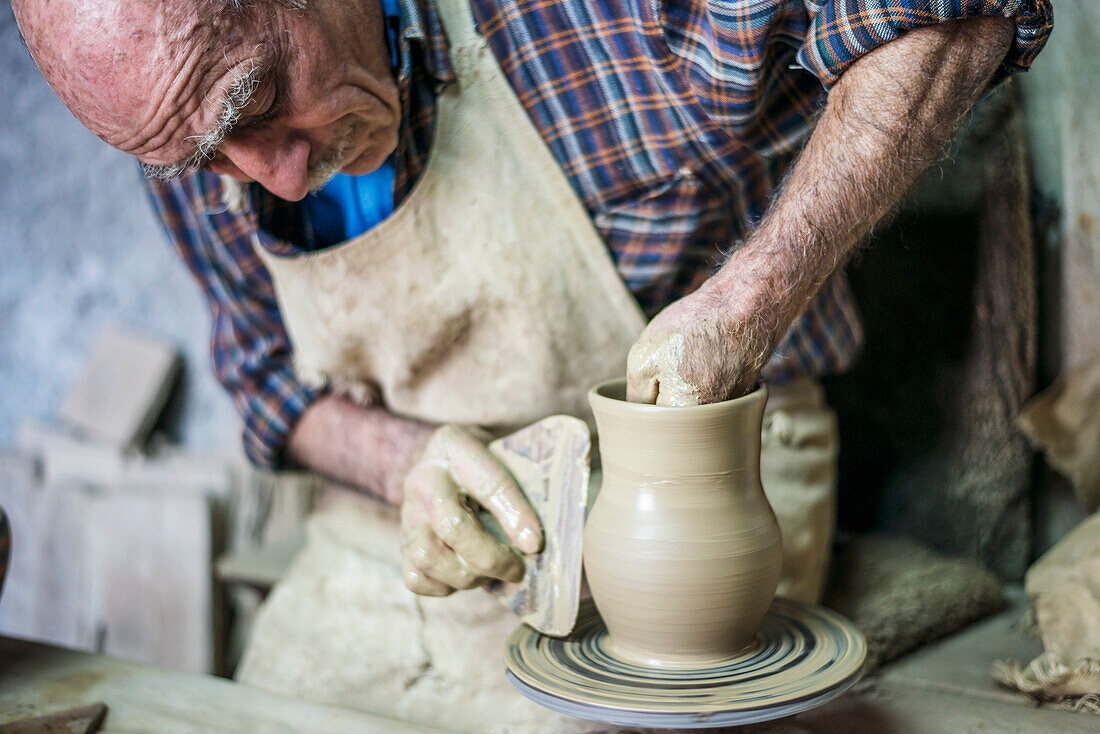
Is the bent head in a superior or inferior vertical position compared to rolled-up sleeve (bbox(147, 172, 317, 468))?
superior

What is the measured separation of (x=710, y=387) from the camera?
1104 millimetres

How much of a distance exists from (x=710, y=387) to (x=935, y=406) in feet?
3.36

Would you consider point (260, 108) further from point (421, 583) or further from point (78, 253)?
point (78, 253)

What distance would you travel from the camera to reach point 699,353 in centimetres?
110

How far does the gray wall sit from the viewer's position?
2.63m

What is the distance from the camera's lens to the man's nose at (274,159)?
4.10 feet

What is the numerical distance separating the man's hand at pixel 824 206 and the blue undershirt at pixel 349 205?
62 cm

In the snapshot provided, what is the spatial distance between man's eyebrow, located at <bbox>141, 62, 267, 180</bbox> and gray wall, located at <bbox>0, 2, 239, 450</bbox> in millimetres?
1447

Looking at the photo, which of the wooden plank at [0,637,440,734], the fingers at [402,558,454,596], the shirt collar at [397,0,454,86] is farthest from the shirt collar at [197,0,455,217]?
the wooden plank at [0,637,440,734]

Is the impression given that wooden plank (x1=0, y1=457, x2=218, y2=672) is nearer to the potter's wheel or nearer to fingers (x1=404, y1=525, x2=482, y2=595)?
fingers (x1=404, y1=525, x2=482, y2=595)

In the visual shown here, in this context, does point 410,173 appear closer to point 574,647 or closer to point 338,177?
point 338,177

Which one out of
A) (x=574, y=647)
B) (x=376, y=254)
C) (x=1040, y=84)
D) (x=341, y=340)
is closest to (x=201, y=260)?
(x=341, y=340)

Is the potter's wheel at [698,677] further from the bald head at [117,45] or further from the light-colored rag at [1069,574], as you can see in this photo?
the bald head at [117,45]

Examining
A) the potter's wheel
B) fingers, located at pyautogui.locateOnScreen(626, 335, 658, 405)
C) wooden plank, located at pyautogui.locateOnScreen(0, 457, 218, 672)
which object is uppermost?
fingers, located at pyautogui.locateOnScreen(626, 335, 658, 405)
